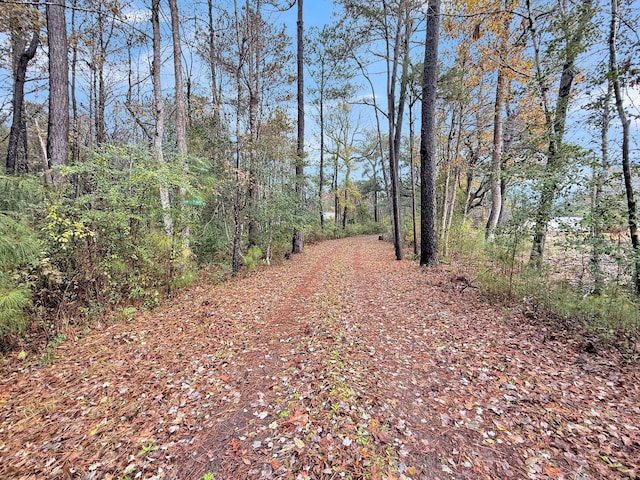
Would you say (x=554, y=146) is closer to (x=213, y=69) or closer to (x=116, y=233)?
(x=116, y=233)

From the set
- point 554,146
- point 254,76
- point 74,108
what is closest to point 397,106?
point 254,76

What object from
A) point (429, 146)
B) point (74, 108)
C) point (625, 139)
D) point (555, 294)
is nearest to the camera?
point (625, 139)

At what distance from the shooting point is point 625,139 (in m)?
3.89

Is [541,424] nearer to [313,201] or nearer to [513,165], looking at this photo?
[513,165]

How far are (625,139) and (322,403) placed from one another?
18.4 feet

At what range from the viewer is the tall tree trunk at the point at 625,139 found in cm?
359

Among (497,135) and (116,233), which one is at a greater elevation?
(497,135)

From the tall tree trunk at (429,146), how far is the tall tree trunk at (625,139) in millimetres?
4168

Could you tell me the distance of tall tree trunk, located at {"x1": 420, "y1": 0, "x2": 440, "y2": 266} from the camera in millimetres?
7695

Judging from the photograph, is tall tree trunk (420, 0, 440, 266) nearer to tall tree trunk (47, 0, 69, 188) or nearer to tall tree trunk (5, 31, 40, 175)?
tall tree trunk (47, 0, 69, 188)

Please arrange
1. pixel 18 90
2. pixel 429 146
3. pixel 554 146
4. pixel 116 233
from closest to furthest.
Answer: pixel 116 233 → pixel 554 146 → pixel 429 146 → pixel 18 90

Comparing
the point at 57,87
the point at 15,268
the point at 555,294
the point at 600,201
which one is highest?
the point at 57,87

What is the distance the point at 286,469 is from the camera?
74.5 inches

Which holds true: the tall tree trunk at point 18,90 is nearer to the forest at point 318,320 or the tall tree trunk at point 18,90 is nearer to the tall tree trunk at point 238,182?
the forest at point 318,320
